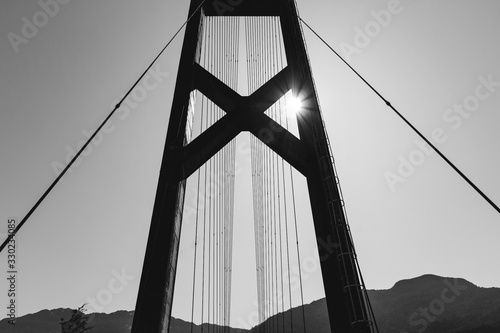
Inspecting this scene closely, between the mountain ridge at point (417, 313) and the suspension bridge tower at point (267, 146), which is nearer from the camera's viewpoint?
the suspension bridge tower at point (267, 146)

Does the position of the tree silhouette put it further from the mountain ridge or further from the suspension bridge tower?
the suspension bridge tower

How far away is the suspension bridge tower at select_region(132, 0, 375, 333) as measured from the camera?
12.4 feet

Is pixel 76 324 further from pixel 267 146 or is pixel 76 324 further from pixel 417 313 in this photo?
pixel 417 313

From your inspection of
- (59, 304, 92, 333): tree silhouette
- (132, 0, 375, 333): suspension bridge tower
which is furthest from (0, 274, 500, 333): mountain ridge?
(132, 0, 375, 333): suspension bridge tower

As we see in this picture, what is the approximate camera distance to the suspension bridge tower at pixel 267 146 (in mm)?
3793

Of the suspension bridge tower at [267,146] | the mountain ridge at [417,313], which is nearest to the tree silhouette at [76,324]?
the mountain ridge at [417,313]

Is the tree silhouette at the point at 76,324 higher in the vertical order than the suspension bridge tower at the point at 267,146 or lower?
higher

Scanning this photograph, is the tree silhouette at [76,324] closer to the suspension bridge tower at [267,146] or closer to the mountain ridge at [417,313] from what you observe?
the mountain ridge at [417,313]

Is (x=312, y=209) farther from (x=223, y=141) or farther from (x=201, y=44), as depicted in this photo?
(x=201, y=44)

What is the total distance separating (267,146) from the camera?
533 cm

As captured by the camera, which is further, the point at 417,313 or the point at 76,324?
the point at 417,313

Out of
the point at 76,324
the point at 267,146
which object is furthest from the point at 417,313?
the point at 267,146

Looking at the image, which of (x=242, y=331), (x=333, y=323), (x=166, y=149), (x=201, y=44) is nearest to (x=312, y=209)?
(x=333, y=323)

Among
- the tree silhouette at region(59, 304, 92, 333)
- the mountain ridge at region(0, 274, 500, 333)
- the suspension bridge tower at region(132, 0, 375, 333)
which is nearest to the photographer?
the suspension bridge tower at region(132, 0, 375, 333)
